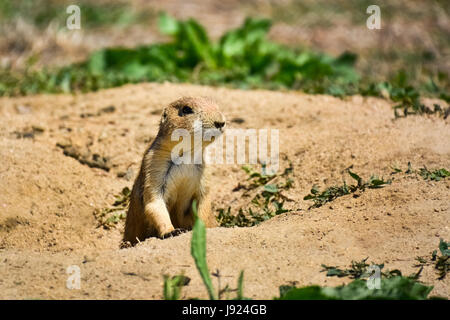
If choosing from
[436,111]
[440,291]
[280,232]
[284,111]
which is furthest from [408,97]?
[440,291]

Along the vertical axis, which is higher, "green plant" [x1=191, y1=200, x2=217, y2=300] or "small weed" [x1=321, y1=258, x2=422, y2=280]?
"green plant" [x1=191, y1=200, x2=217, y2=300]

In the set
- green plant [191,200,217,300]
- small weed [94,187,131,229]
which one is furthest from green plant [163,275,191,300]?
small weed [94,187,131,229]

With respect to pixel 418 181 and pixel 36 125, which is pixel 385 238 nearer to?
pixel 418 181

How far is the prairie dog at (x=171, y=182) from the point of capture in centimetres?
496

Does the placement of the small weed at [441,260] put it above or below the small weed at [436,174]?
below

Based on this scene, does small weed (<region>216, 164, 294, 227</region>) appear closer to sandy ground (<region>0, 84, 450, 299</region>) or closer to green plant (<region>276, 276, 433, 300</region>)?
sandy ground (<region>0, 84, 450, 299</region>)

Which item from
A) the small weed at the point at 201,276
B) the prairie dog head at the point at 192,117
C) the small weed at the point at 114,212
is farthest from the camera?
the small weed at the point at 114,212

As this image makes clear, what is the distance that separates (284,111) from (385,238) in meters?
2.97

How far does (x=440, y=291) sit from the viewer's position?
3451 millimetres

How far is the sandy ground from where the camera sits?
371cm

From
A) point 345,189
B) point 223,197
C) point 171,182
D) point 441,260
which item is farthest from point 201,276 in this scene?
point 223,197

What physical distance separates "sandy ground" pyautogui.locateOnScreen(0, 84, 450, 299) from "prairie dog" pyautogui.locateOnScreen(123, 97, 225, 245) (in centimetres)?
54

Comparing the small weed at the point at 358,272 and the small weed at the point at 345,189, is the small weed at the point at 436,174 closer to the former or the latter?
the small weed at the point at 345,189

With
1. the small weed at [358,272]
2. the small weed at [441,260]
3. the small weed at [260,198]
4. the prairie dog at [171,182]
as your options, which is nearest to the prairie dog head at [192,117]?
the prairie dog at [171,182]
